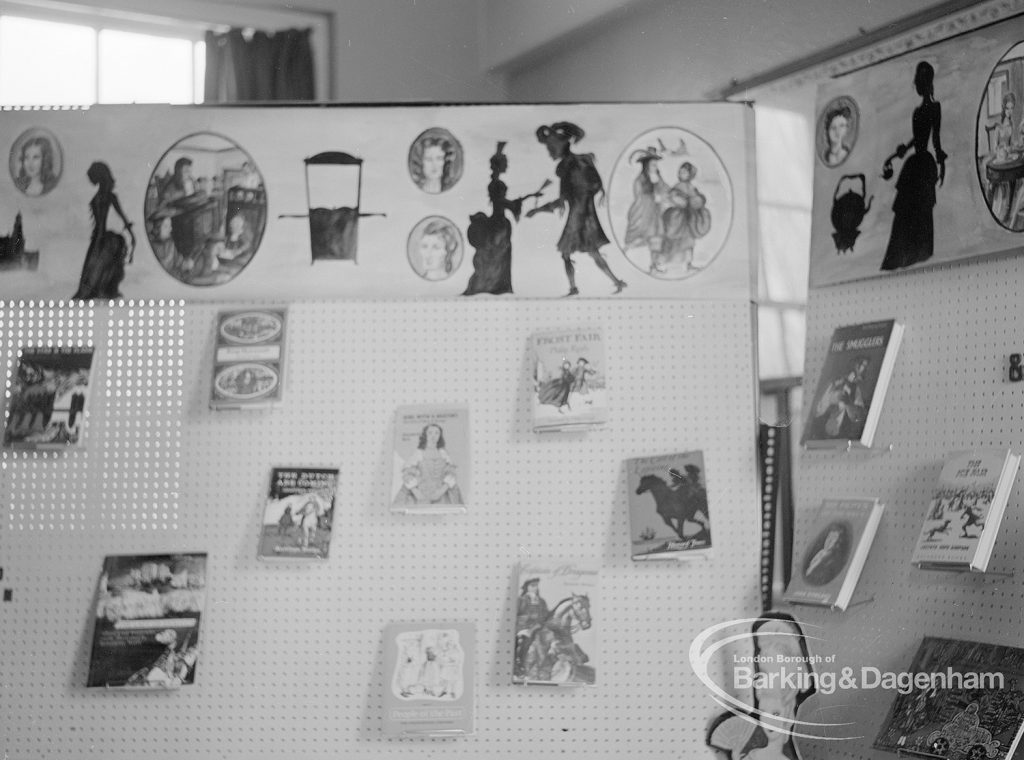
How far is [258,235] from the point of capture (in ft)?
6.82

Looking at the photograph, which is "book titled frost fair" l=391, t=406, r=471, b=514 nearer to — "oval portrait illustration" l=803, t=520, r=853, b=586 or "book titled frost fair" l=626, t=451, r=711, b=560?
"book titled frost fair" l=626, t=451, r=711, b=560

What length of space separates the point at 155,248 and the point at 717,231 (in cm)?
114

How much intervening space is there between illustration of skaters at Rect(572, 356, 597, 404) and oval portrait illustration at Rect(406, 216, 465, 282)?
319mm

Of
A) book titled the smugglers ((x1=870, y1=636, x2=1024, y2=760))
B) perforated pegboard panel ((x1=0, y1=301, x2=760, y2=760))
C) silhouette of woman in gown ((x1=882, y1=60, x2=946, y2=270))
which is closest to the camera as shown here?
book titled the smugglers ((x1=870, y1=636, x2=1024, y2=760))

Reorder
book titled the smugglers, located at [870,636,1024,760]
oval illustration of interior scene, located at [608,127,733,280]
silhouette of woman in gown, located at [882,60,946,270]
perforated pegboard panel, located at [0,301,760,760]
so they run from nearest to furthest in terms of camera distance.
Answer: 1. book titled the smugglers, located at [870,636,1024,760]
2. silhouette of woman in gown, located at [882,60,946,270]
3. perforated pegboard panel, located at [0,301,760,760]
4. oval illustration of interior scene, located at [608,127,733,280]

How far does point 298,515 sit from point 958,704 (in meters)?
1.22

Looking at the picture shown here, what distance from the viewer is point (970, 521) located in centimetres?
166

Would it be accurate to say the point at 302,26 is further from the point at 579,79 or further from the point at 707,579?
the point at 707,579

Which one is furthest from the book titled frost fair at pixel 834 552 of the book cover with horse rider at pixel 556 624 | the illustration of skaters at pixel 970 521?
the book cover with horse rider at pixel 556 624

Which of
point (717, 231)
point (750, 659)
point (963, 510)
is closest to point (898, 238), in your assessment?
point (717, 231)

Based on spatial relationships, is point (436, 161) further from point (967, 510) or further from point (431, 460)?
point (967, 510)

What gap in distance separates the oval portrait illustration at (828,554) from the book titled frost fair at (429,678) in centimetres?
66

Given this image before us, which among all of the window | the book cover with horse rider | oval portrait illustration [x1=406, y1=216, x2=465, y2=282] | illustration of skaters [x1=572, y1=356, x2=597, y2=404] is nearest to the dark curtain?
the window

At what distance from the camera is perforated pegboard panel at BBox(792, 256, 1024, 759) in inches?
66.8
